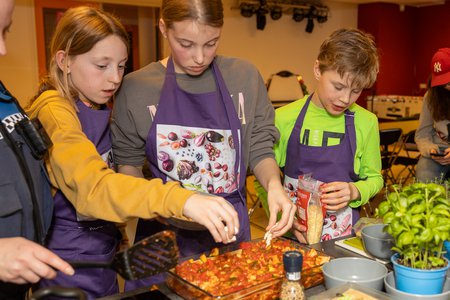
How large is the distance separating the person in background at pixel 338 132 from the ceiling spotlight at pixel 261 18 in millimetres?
5385

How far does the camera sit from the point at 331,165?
6.08ft

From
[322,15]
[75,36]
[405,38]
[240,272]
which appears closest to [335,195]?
[240,272]

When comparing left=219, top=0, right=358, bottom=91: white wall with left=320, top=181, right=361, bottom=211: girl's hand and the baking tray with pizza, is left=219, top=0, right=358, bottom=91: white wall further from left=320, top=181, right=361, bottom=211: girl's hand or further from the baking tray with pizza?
the baking tray with pizza

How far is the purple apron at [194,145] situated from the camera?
155 centimetres

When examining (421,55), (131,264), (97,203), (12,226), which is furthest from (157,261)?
(421,55)

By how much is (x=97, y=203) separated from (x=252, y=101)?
722 millimetres

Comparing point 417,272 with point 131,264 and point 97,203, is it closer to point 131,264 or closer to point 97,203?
point 131,264

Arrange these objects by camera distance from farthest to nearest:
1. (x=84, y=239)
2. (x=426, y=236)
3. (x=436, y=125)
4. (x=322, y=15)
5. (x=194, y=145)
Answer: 1. (x=322, y=15)
2. (x=436, y=125)
3. (x=194, y=145)
4. (x=84, y=239)
5. (x=426, y=236)

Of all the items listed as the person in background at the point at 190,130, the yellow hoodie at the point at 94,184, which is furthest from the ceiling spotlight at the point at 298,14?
→ the yellow hoodie at the point at 94,184

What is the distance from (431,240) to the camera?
40.6 inches

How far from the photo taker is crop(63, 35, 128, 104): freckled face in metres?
1.40

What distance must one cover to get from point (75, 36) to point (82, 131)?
276 millimetres

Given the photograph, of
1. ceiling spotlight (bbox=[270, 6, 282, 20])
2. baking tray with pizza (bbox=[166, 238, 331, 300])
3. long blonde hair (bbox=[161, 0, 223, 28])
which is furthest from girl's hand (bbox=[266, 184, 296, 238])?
ceiling spotlight (bbox=[270, 6, 282, 20])

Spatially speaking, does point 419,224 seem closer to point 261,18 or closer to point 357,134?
point 357,134
